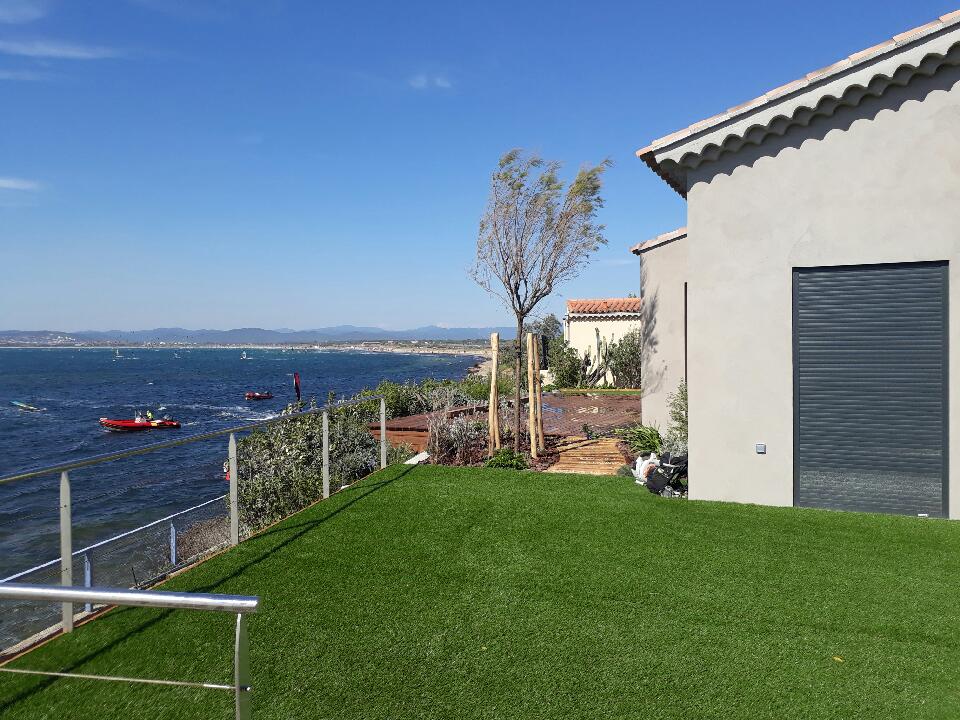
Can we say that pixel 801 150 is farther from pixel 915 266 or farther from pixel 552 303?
pixel 552 303

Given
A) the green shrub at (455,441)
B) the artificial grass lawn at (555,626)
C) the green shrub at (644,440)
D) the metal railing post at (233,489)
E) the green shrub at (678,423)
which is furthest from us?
the green shrub at (455,441)

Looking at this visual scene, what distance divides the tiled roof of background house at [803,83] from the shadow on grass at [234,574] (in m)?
5.40

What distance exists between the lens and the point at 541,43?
1501cm

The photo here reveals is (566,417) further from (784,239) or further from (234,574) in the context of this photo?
(234,574)

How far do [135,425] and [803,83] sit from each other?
3575 centimetres

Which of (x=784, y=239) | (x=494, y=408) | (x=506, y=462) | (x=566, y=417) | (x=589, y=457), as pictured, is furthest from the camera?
(x=566, y=417)

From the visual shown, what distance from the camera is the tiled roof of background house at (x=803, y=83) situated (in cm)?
644

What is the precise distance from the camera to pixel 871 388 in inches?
278

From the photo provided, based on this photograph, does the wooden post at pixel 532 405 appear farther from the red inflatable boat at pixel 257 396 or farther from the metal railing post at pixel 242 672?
the red inflatable boat at pixel 257 396

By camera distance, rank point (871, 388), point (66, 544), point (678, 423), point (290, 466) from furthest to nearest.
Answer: point (678, 423) → point (290, 466) → point (871, 388) → point (66, 544)

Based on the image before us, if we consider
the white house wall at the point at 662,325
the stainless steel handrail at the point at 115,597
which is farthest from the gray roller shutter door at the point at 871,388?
the stainless steel handrail at the point at 115,597

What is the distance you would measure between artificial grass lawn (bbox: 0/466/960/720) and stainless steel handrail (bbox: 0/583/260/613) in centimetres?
184

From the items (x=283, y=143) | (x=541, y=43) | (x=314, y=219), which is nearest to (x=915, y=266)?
(x=541, y=43)

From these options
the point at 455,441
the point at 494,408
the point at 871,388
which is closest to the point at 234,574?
the point at 494,408
